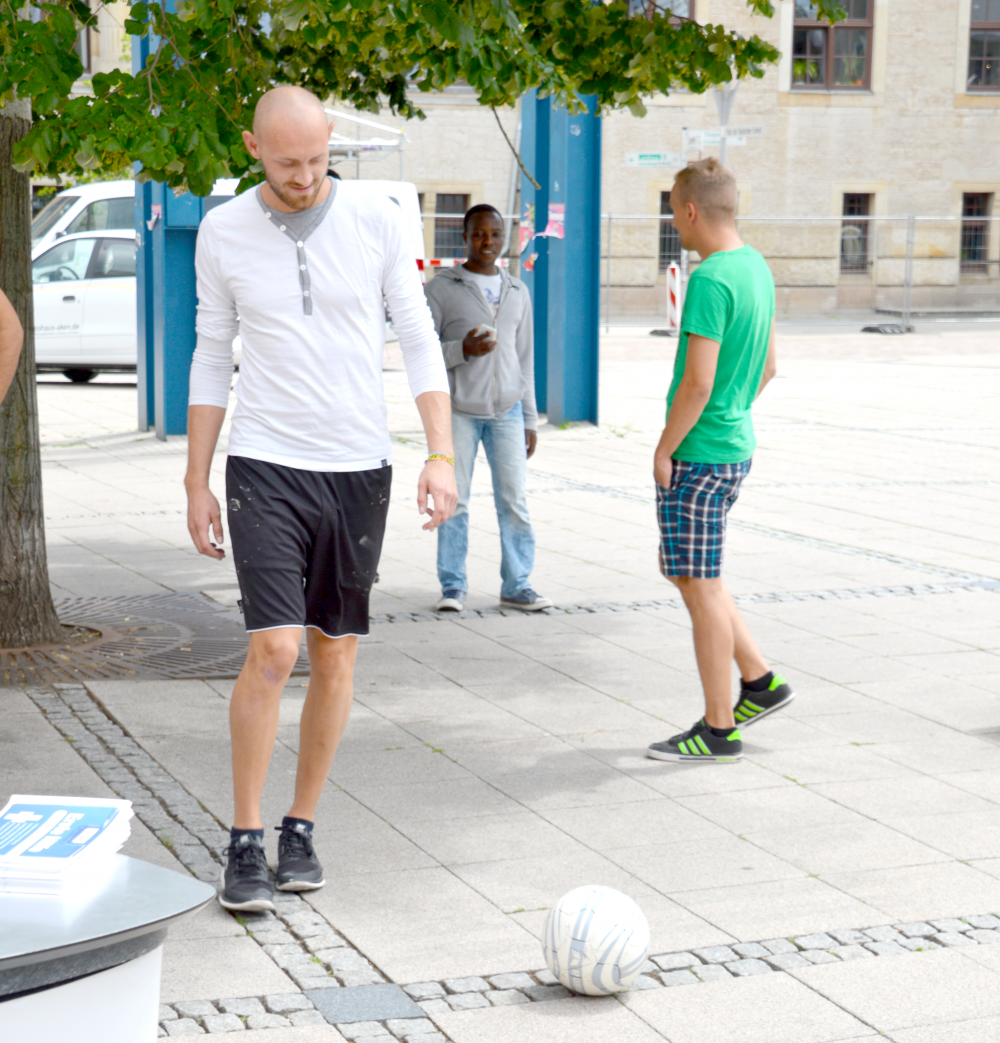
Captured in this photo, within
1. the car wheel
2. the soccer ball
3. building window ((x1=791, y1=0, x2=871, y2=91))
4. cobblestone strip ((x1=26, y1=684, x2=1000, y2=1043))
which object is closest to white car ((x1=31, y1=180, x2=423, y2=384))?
the car wheel

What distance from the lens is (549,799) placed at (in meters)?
4.62

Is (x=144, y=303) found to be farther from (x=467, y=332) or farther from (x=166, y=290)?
(x=467, y=332)

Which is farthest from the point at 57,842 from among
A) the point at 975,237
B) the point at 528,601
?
the point at 975,237

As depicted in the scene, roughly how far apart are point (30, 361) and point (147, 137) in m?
1.73

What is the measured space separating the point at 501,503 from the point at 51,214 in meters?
14.2

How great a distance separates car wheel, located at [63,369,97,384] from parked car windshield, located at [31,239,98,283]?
1398 mm

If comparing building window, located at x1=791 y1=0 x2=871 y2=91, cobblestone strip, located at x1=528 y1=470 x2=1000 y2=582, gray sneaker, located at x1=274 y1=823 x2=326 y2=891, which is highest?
building window, located at x1=791 y1=0 x2=871 y2=91

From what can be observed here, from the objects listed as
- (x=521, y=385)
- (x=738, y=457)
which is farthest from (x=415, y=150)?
(x=738, y=457)

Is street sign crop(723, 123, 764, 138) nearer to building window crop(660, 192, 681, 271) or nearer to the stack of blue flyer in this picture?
building window crop(660, 192, 681, 271)

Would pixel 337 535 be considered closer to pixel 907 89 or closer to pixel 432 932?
pixel 432 932

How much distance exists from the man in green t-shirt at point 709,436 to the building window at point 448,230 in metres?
30.3

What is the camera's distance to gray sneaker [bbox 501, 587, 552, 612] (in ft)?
23.6

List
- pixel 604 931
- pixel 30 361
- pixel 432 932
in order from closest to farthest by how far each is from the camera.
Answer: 1. pixel 604 931
2. pixel 432 932
3. pixel 30 361

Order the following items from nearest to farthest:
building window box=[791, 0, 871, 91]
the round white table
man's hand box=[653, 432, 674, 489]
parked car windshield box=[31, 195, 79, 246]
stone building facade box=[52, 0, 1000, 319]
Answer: the round white table < man's hand box=[653, 432, 674, 489] < parked car windshield box=[31, 195, 79, 246] < stone building facade box=[52, 0, 1000, 319] < building window box=[791, 0, 871, 91]
